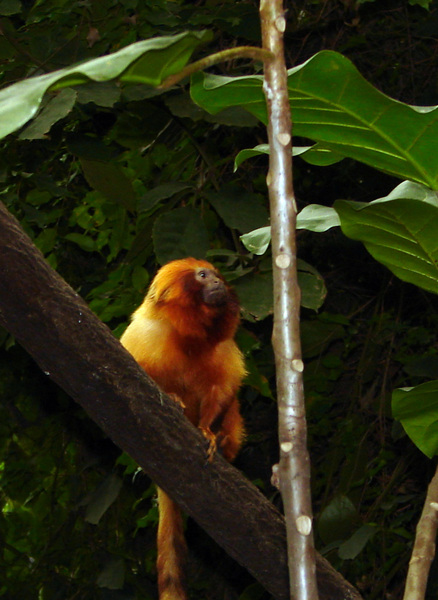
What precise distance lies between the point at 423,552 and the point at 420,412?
1.04 ft

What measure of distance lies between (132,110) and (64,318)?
167 cm

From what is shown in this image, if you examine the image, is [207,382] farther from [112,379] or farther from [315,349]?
[315,349]

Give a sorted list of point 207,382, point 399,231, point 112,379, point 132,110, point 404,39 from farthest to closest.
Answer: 1. point 404,39
2. point 132,110
3. point 207,382
4. point 112,379
5. point 399,231

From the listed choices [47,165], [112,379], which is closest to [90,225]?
[47,165]

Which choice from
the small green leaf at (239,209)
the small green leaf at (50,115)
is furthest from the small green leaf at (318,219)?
the small green leaf at (239,209)

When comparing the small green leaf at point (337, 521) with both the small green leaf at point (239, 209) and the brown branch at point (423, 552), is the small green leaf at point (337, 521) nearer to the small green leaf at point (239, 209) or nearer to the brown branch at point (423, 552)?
the small green leaf at point (239, 209)

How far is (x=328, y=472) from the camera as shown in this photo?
3.35 meters

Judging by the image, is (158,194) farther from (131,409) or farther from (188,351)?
(131,409)

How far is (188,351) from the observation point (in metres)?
2.38

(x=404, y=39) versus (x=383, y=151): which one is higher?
(x=383, y=151)

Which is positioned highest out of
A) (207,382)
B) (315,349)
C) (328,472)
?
(207,382)

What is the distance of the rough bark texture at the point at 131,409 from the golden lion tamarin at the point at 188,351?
1.57 ft

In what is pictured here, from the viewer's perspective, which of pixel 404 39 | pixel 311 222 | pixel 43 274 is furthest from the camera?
pixel 404 39

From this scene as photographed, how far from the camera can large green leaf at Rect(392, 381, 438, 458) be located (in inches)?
52.6
